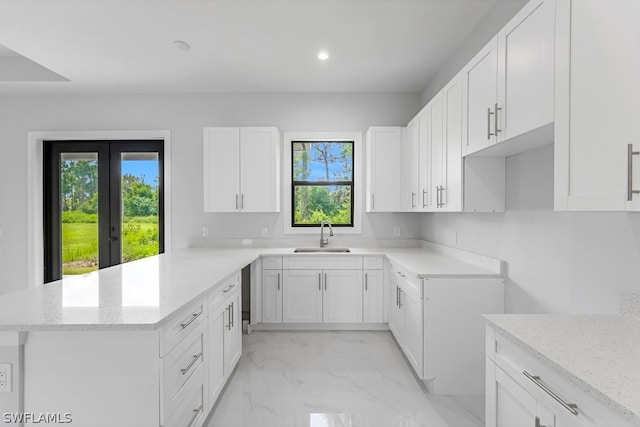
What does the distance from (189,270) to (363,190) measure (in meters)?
2.41

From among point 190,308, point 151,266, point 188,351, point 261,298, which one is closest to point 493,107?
point 190,308

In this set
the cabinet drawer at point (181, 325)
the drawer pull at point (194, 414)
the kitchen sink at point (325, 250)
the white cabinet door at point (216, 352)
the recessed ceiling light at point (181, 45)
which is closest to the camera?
the cabinet drawer at point (181, 325)

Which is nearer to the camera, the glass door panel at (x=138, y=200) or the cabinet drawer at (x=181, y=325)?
the cabinet drawer at (x=181, y=325)

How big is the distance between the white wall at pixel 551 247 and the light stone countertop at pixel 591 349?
0.20 m

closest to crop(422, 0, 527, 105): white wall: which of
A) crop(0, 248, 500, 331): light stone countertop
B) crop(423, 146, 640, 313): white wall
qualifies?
crop(423, 146, 640, 313): white wall

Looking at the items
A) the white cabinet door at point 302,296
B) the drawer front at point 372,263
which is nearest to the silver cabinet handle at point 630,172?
the drawer front at point 372,263

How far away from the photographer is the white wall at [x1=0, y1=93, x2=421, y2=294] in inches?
166

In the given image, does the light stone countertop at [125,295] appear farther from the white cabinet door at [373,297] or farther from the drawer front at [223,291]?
the white cabinet door at [373,297]

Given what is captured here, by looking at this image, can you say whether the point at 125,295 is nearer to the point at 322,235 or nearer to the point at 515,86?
the point at 515,86

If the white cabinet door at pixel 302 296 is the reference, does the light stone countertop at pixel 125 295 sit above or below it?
above

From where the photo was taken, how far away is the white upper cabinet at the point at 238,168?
382 cm

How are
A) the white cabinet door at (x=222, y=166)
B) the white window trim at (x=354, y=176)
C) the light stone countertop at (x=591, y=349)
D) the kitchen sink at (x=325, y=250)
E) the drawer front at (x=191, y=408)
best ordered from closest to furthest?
1. the light stone countertop at (x=591, y=349)
2. the drawer front at (x=191, y=408)
3. the white cabinet door at (x=222, y=166)
4. the kitchen sink at (x=325, y=250)
5. the white window trim at (x=354, y=176)

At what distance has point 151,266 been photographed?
2.60 metres

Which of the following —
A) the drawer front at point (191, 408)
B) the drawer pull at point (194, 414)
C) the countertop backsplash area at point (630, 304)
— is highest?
the countertop backsplash area at point (630, 304)
